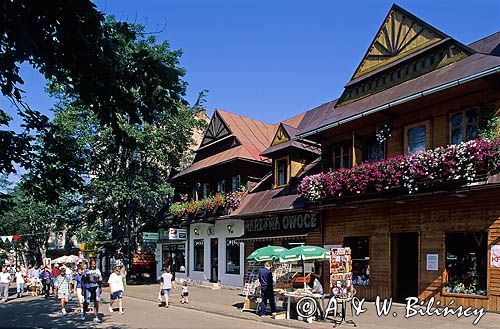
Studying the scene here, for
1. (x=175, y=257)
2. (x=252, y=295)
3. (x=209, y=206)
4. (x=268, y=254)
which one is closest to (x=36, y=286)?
(x=175, y=257)

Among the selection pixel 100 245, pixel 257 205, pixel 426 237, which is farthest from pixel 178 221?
pixel 426 237

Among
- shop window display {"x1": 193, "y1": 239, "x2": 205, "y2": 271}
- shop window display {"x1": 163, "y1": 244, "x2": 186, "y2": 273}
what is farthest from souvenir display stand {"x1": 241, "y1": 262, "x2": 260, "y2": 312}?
shop window display {"x1": 163, "y1": 244, "x2": 186, "y2": 273}

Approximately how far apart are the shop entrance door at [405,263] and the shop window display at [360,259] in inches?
43.4

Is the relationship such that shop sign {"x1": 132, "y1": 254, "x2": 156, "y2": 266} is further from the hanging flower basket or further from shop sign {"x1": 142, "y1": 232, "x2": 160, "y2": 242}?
the hanging flower basket

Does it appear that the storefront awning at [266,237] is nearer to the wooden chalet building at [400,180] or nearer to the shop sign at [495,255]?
the wooden chalet building at [400,180]

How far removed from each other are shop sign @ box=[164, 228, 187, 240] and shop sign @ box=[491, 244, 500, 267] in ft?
64.0

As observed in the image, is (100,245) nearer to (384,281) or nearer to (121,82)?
(384,281)

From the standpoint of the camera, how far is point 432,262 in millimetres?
16016

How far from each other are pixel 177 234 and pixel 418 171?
60.0ft

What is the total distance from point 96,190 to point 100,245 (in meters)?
4.60

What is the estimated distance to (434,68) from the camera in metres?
17.0

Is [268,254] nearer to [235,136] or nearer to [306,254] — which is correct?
[306,254]

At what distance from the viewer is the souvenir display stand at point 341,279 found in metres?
13.3

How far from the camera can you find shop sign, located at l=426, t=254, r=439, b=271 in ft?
52.2
